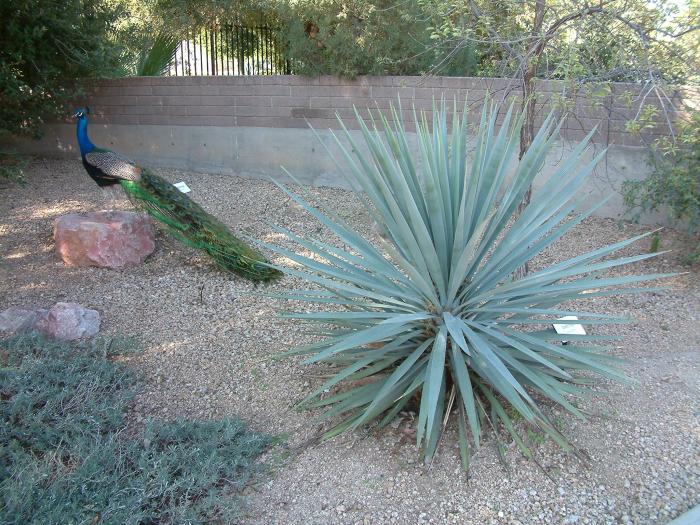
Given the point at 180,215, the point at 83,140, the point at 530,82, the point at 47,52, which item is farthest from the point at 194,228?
the point at 47,52

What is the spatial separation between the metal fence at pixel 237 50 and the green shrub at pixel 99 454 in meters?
6.88

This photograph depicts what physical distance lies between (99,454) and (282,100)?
6.09 m

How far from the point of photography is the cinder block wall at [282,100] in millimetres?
6891

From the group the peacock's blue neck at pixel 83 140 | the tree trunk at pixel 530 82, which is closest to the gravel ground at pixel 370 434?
the peacock's blue neck at pixel 83 140

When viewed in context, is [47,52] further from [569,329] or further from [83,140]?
[569,329]

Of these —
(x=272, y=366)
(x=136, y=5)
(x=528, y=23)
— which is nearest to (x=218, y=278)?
(x=272, y=366)

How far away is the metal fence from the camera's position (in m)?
10.0

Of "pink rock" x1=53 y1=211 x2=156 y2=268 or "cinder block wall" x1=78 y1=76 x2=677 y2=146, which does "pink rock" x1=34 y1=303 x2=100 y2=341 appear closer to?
"pink rock" x1=53 y1=211 x2=156 y2=268

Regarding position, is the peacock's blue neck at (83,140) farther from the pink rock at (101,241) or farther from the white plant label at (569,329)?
the white plant label at (569,329)

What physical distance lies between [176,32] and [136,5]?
3.86ft

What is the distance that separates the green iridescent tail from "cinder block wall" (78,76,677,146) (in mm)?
2540

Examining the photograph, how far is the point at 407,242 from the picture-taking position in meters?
2.97

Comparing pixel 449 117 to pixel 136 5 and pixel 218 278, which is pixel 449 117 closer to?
pixel 218 278

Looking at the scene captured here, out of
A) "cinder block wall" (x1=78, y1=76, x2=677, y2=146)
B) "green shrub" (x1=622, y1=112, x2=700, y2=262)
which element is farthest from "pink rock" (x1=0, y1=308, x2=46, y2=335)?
"green shrub" (x1=622, y1=112, x2=700, y2=262)
